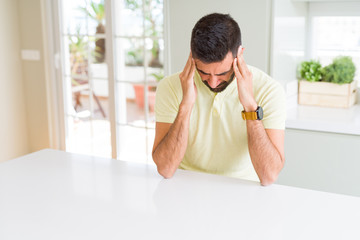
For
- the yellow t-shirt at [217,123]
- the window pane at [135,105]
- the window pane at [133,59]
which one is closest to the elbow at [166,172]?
the yellow t-shirt at [217,123]

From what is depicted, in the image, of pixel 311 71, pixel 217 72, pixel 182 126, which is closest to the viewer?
pixel 217 72

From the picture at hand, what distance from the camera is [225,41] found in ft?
5.51

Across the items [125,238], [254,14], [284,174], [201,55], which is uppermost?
[254,14]

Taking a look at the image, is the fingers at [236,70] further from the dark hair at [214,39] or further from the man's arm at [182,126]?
the man's arm at [182,126]

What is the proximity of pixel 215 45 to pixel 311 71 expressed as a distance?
155cm

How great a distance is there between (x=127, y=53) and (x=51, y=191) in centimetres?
641

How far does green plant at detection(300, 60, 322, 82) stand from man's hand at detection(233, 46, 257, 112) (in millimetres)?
1361

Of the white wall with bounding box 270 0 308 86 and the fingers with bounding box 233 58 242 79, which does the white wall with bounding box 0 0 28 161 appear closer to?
the white wall with bounding box 270 0 308 86

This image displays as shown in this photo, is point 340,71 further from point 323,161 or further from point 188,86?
point 188,86

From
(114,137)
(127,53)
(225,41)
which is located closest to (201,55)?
(225,41)

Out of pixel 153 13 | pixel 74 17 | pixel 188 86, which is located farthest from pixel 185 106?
Answer: pixel 74 17

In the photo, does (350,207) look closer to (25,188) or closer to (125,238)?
(125,238)

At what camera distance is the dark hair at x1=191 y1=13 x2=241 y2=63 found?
166 centimetres

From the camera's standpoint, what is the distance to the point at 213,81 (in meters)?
1.77
